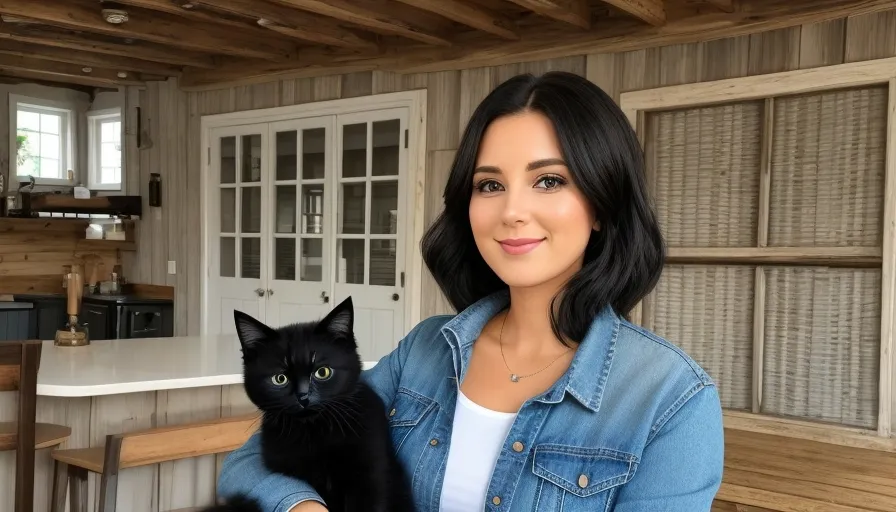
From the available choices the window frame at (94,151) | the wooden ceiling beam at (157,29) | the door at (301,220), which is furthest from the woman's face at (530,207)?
the window frame at (94,151)

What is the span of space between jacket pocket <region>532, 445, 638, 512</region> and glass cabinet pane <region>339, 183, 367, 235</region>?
3.78m

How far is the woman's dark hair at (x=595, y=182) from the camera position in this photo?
40.3 inches

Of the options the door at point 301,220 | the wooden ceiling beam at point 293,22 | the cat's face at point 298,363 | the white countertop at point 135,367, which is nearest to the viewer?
the cat's face at point 298,363

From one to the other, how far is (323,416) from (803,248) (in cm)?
260

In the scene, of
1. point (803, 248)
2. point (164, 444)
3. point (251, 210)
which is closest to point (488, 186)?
point (164, 444)

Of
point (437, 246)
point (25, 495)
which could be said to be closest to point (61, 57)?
point (25, 495)

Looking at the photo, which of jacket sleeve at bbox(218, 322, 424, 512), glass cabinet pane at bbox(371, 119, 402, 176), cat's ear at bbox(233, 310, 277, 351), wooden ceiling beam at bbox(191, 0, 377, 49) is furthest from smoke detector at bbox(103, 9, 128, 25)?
jacket sleeve at bbox(218, 322, 424, 512)

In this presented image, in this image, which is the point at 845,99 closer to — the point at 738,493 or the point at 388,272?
the point at 738,493

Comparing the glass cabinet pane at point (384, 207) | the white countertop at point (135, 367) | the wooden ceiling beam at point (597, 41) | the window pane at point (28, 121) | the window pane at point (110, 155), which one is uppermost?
the wooden ceiling beam at point (597, 41)

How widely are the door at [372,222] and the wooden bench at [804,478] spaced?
2.25 m

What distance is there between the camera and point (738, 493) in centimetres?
233

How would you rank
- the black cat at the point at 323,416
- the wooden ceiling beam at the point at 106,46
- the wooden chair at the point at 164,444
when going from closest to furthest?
1. the black cat at the point at 323,416
2. the wooden chair at the point at 164,444
3. the wooden ceiling beam at the point at 106,46

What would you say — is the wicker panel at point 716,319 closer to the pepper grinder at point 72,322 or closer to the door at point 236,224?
the pepper grinder at point 72,322

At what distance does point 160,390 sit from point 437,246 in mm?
1792
